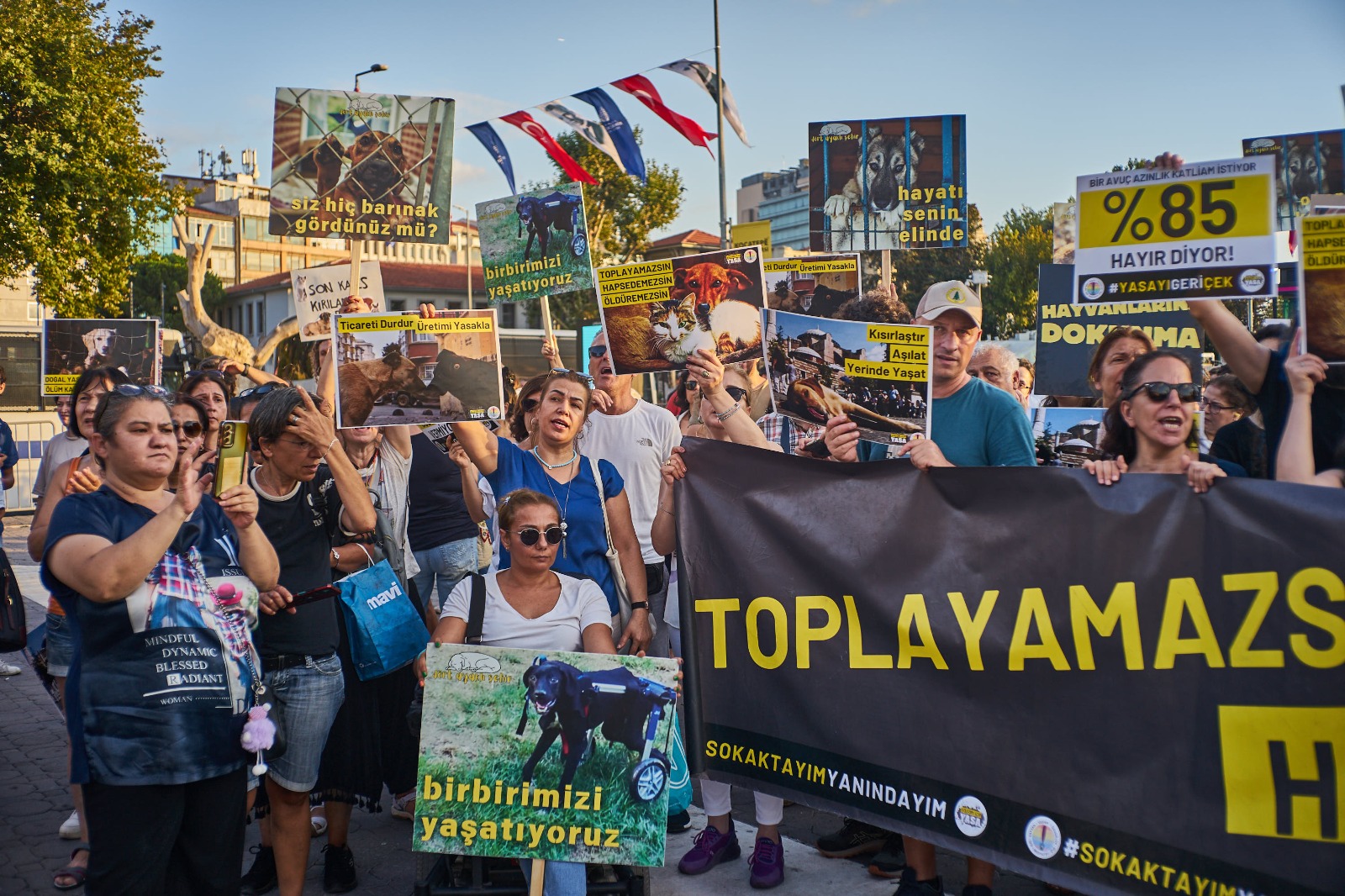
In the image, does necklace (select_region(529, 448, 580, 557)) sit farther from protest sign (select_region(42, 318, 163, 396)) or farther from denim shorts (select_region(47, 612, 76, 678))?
protest sign (select_region(42, 318, 163, 396))

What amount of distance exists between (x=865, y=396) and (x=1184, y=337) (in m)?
4.01

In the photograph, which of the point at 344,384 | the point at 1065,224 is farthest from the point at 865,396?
the point at 1065,224

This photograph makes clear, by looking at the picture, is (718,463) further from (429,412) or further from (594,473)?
(429,412)

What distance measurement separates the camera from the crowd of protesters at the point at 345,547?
3.36 metres

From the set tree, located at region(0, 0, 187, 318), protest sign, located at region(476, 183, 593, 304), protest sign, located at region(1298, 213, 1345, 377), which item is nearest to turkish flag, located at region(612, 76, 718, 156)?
protest sign, located at region(476, 183, 593, 304)

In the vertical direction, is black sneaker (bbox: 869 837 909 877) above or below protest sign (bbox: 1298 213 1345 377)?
below

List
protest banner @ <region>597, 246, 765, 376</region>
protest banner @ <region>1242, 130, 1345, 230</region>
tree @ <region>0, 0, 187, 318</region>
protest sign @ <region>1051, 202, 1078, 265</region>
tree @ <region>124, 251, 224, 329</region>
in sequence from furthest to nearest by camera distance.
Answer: tree @ <region>124, 251, 224, 329</region>
tree @ <region>0, 0, 187, 318</region>
protest sign @ <region>1051, 202, 1078, 265</region>
protest banner @ <region>1242, 130, 1345, 230</region>
protest banner @ <region>597, 246, 765, 376</region>

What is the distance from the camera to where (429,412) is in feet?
16.0

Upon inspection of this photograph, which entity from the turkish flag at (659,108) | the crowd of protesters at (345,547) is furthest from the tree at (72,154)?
the crowd of protesters at (345,547)

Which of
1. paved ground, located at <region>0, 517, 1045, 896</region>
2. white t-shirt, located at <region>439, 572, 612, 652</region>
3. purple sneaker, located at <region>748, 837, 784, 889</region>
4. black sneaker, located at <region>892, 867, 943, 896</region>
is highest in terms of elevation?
white t-shirt, located at <region>439, 572, 612, 652</region>

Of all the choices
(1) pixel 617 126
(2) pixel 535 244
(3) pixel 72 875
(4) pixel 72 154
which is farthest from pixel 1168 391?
(4) pixel 72 154

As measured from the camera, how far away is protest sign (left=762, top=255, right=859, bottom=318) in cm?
734

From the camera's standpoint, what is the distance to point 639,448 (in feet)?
19.5

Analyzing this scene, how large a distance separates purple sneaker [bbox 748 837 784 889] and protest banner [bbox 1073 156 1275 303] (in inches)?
94.6
